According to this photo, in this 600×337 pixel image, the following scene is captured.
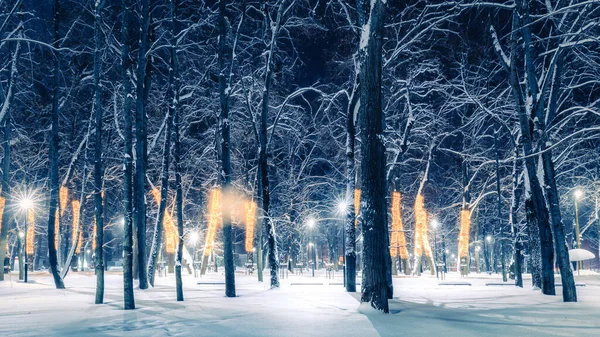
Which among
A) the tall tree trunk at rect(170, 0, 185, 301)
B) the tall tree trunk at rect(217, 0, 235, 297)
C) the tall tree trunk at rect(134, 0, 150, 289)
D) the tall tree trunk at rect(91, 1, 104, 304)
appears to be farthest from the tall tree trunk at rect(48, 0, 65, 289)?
the tall tree trunk at rect(217, 0, 235, 297)

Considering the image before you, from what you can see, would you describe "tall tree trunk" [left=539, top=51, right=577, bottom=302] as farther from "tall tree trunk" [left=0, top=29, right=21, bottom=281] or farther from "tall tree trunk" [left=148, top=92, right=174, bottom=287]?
"tall tree trunk" [left=0, top=29, right=21, bottom=281]

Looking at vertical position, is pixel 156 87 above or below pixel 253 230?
above

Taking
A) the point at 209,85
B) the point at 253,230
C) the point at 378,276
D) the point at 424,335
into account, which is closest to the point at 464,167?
the point at 253,230

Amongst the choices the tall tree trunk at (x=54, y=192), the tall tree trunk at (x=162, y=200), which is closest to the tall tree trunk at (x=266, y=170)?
the tall tree trunk at (x=162, y=200)

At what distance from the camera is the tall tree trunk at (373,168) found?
36.1ft

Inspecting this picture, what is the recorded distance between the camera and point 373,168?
11.2 m

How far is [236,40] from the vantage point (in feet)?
64.5

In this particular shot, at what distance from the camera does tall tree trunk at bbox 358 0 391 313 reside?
1099 centimetres

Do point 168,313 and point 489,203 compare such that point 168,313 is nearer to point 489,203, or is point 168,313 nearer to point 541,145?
point 541,145

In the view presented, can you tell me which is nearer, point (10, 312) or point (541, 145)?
point (10, 312)

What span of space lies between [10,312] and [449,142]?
35897 millimetres

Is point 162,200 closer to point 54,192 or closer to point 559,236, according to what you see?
point 54,192

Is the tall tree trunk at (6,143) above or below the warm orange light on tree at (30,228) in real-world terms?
above

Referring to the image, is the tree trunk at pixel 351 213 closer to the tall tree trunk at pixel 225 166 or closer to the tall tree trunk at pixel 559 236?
the tall tree trunk at pixel 225 166
